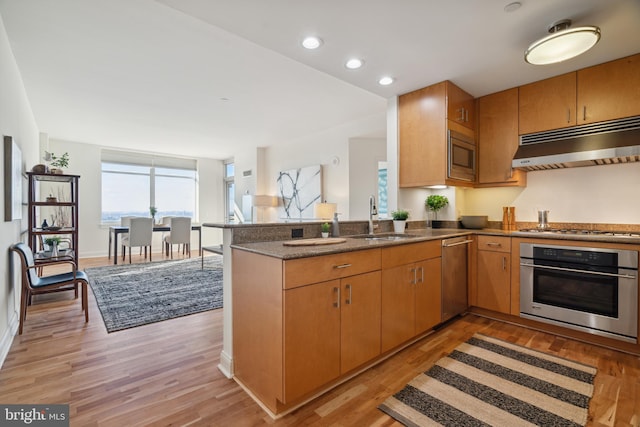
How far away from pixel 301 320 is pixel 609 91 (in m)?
3.23

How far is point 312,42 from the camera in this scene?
223 centimetres

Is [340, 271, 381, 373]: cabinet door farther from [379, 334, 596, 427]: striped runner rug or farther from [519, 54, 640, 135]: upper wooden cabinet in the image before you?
[519, 54, 640, 135]: upper wooden cabinet

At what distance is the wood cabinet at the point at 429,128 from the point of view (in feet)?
9.68

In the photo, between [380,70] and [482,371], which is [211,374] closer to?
[482,371]

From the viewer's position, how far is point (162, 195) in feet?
25.9

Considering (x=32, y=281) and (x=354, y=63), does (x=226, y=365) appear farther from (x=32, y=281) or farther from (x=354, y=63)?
(x=354, y=63)

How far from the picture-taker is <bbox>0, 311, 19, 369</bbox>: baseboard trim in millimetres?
2165

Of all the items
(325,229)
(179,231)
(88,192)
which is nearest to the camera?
(325,229)

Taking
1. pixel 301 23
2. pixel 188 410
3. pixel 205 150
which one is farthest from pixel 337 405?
pixel 205 150

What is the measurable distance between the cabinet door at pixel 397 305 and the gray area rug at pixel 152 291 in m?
2.13

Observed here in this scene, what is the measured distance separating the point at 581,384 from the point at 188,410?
2.42 m

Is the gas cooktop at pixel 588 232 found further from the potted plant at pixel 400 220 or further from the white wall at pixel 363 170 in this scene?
the white wall at pixel 363 170

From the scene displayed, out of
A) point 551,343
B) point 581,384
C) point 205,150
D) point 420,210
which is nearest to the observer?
point 581,384

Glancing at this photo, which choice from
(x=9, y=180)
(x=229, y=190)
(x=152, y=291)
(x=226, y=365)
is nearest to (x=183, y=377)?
(x=226, y=365)
